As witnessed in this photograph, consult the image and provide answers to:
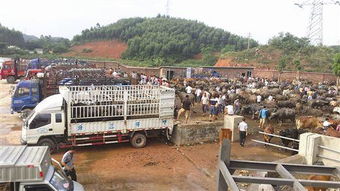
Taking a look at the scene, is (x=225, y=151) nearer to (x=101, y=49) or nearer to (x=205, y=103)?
(x=205, y=103)

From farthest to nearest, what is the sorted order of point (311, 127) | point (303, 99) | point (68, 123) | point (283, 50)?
point (283, 50)
point (303, 99)
point (311, 127)
point (68, 123)

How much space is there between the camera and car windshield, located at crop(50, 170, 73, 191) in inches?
280

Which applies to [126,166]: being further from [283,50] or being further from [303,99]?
[283,50]

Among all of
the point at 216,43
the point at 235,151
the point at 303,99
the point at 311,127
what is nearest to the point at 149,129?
the point at 235,151

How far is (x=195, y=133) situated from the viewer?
15.8 metres

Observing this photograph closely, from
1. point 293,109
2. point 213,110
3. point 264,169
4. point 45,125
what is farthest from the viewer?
point 293,109

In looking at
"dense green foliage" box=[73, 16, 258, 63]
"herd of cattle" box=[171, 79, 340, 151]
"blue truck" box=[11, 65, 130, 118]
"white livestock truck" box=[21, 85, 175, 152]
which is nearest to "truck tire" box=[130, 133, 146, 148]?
"white livestock truck" box=[21, 85, 175, 152]

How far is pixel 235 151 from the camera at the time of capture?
1496cm

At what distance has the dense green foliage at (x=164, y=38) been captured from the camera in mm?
82375

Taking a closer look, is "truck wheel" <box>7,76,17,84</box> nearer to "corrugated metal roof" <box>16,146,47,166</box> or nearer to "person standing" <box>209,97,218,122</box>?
"person standing" <box>209,97,218,122</box>

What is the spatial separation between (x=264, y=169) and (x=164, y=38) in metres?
84.6

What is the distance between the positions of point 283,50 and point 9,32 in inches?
3657

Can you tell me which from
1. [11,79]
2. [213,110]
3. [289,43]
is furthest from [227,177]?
[289,43]

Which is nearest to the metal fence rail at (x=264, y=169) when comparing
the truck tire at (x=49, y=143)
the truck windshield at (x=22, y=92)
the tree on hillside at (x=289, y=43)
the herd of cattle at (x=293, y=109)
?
the herd of cattle at (x=293, y=109)
